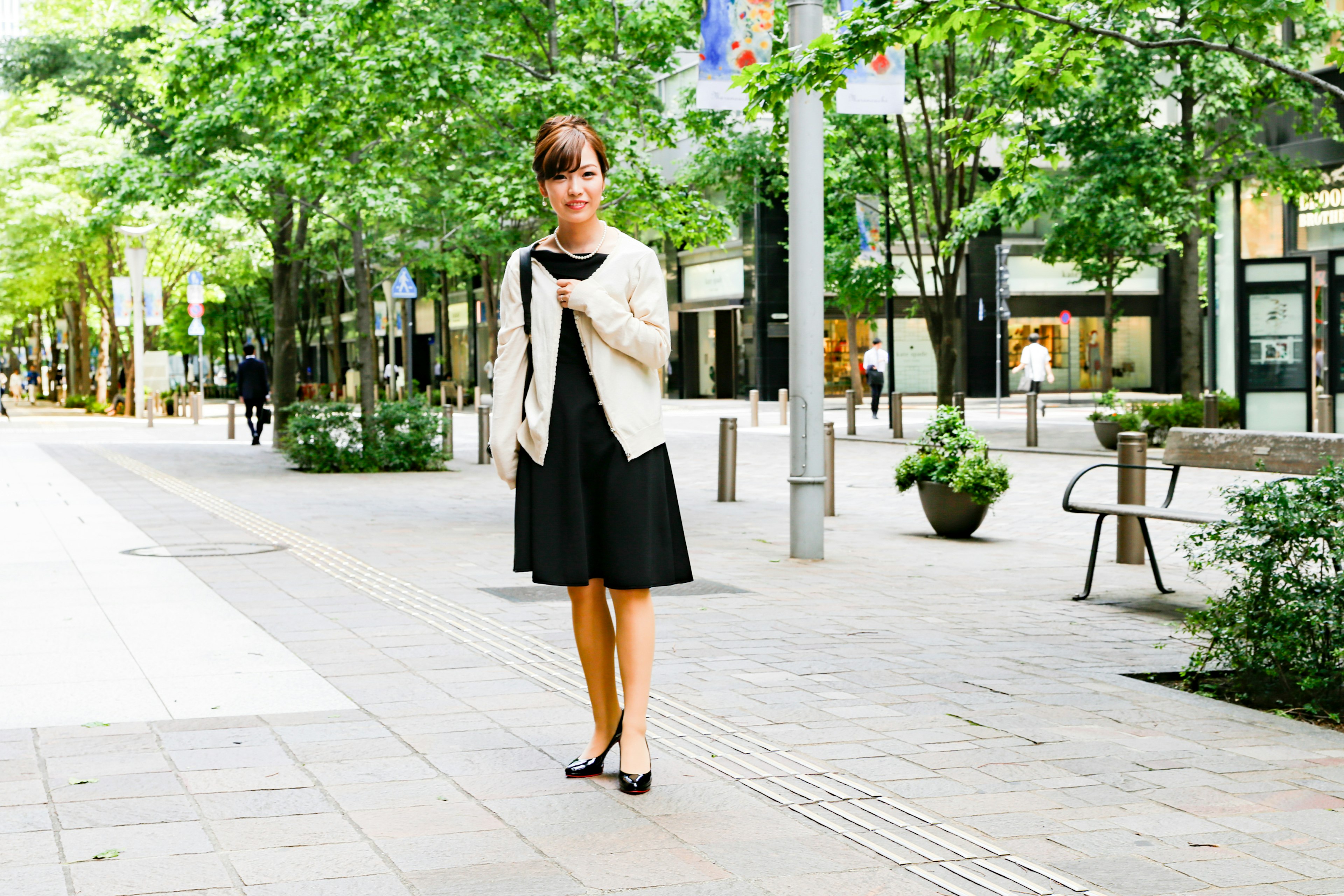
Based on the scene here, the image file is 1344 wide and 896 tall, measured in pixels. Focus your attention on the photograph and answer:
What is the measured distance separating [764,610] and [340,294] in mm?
69133

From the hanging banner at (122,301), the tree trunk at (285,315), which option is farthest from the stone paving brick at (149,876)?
the hanging banner at (122,301)

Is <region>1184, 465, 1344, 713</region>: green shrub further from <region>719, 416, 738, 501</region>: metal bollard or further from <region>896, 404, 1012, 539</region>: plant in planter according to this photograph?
<region>719, 416, 738, 501</region>: metal bollard

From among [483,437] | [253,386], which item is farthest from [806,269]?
[253,386]

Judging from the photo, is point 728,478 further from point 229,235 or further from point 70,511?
point 229,235

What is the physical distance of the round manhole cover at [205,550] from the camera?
431 inches

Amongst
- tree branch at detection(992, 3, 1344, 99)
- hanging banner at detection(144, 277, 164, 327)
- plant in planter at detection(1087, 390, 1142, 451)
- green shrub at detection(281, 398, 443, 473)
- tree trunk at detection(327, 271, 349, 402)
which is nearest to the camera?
tree branch at detection(992, 3, 1344, 99)

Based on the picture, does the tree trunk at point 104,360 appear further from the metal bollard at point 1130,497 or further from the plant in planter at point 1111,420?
the metal bollard at point 1130,497

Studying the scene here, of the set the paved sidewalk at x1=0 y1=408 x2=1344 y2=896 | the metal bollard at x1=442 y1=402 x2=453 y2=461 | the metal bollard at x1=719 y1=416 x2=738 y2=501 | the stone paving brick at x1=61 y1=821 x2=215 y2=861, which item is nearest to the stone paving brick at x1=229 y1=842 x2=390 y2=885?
the paved sidewalk at x1=0 y1=408 x2=1344 y2=896

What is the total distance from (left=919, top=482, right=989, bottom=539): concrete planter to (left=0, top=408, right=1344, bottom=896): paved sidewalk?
8.93 ft

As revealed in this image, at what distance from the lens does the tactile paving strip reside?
→ 3863mm

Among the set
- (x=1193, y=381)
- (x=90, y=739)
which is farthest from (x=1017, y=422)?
(x=90, y=739)

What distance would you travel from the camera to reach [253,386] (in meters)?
29.1

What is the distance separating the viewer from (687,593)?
9.20 meters

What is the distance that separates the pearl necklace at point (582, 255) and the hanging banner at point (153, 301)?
3776 centimetres
